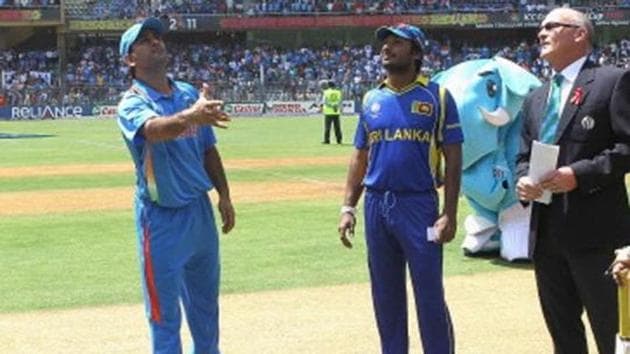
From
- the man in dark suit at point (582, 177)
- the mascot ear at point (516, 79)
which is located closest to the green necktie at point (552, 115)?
the man in dark suit at point (582, 177)

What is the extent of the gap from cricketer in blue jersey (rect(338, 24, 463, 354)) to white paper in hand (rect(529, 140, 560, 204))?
2.65 ft

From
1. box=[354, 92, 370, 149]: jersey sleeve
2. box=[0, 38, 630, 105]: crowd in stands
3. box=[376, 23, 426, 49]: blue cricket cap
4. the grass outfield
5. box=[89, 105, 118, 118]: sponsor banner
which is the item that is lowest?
box=[89, 105, 118, 118]: sponsor banner

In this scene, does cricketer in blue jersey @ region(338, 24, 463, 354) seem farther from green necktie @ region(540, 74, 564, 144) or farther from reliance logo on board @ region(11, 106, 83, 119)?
reliance logo on board @ region(11, 106, 83, 119)

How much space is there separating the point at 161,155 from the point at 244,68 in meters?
50.4

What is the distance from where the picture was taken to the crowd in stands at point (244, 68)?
48.8 metres

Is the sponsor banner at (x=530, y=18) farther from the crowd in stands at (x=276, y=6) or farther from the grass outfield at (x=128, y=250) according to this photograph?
the grass outfield at (x=128, y=250)

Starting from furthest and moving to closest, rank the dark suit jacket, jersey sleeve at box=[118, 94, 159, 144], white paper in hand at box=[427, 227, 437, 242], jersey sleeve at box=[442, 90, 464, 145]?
jersey sleeve at box=[442, 90, 464, 145]
white paper in hand at box=[427, 227, 437, 242]
jersey sleeve at box=[118, 94, 159, 144]
the dark suit jacket

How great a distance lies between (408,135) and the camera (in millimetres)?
5938

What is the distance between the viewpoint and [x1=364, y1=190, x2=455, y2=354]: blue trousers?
234 inches

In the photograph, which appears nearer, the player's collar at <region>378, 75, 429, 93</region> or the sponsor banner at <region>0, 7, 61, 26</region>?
the player's collar at <region>378, 75, 429, 93</region>

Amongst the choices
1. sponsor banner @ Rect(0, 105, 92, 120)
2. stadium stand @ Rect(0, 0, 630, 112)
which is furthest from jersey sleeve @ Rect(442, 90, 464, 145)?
→ sponsor banner @ Rect(0, 105, 92, 120)

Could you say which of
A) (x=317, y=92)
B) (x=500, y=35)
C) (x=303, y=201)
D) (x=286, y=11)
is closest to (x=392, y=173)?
(x=303, y=201)

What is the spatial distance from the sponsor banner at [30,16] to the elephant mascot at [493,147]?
152 ft

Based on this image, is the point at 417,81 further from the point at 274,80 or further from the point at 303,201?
the point at 274,80
